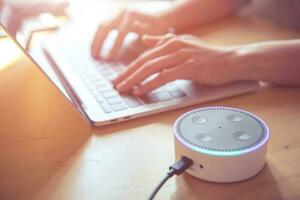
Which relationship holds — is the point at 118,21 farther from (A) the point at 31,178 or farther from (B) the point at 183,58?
(A) the point at 31,178

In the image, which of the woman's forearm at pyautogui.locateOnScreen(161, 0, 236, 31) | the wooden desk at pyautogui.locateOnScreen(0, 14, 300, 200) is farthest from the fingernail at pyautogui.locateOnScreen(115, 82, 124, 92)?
the woman's forearm at pyautogui.locateOnScreen(161, 0, 236, 31)

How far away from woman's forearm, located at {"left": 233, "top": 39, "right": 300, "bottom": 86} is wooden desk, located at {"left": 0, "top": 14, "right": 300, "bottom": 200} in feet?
0.07

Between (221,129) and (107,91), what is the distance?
0.29m

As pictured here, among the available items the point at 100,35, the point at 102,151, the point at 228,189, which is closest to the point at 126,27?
the point at 100,35

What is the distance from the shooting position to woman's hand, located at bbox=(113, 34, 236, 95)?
0.79 metres

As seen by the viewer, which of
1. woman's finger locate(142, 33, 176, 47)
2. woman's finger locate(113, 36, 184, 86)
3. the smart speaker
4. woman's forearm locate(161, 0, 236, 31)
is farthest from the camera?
woman's forearm locate(161, 0, 236, 31)

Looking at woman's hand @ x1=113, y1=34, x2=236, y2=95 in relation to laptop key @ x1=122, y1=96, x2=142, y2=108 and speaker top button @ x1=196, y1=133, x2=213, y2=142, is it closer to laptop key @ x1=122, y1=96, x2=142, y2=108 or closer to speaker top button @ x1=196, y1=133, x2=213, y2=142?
laptop key @ x1=122, y1=96, x2=142, y2=108

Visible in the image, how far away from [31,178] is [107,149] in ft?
0.38

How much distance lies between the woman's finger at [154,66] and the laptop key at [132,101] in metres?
0.02

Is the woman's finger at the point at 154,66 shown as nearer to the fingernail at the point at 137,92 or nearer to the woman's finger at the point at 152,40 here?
the fingernail at the point at 137,92

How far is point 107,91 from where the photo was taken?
812 mm

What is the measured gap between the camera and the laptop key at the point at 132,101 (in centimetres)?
76

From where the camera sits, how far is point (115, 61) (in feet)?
3.13

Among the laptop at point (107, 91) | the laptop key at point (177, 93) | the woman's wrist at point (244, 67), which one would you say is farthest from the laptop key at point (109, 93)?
the woman's wrist at point (244, 67)
